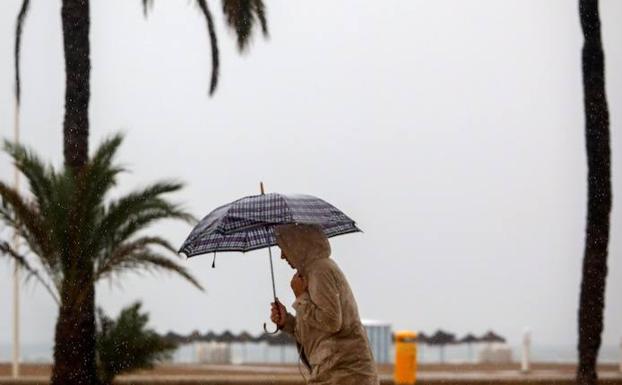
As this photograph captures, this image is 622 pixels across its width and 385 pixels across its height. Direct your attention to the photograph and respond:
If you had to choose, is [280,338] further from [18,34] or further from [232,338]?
[18,34]

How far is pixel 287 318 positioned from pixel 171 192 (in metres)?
10.5

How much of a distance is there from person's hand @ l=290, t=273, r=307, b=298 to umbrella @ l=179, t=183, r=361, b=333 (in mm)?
320

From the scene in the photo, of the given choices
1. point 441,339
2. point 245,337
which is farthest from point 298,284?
point 245,337

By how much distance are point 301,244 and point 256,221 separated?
0.76 m

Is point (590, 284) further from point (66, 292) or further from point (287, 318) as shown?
point (287, 318)

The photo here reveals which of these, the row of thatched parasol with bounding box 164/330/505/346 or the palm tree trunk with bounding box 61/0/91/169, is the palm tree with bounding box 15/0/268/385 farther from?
the row of thatched parasol with bounding box 164/330/505/346

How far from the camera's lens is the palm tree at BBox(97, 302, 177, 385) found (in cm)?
1700

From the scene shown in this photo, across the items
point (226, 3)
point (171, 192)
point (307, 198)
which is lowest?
point (307, 198)

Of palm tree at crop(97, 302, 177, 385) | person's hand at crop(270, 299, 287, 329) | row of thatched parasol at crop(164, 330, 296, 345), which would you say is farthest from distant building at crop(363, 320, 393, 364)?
person's hand at crop(270, 299, 287, 329)

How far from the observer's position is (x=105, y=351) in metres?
17.2

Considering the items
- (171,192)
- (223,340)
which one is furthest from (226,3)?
(223,340)

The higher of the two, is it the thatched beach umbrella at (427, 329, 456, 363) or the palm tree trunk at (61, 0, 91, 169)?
the palm tree trunk at (61, 0, 91, 169)

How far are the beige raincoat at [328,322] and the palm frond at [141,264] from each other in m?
10.3

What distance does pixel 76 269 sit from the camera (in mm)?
16359
